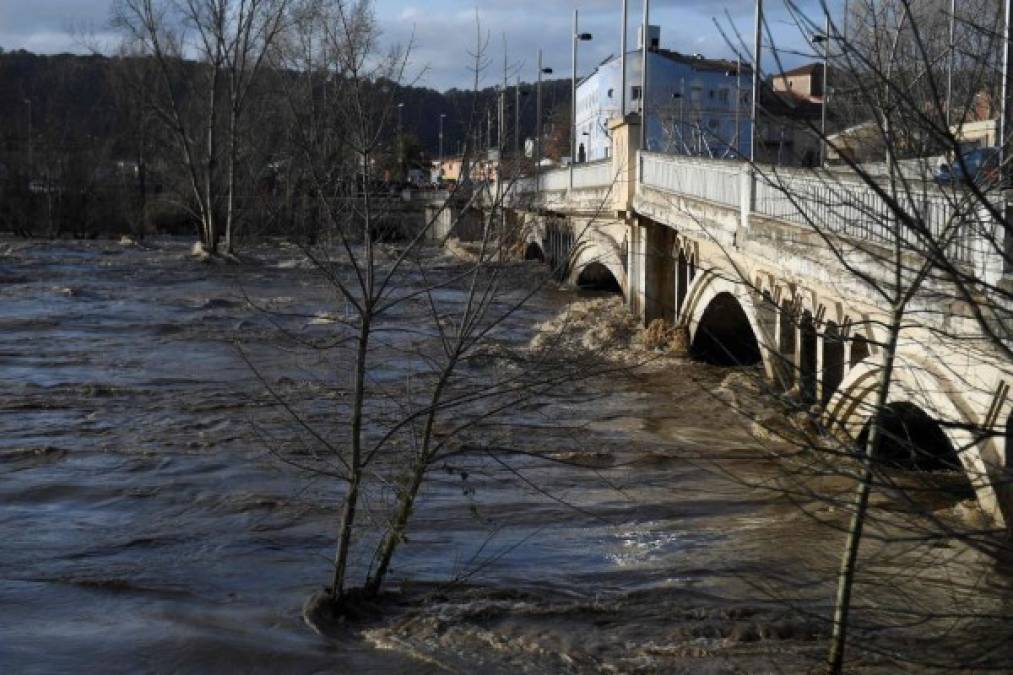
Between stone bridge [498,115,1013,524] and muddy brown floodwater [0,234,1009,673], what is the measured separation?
77 cm

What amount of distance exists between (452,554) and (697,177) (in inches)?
376

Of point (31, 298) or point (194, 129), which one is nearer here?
point (31, 298)

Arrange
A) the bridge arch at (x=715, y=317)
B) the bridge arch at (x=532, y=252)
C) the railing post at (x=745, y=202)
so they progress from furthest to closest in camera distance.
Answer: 1. the bridge arch at (x=532, y=252)
2. the bridge arch at (x=715, y=317)
3. the railing post at (x=745, y=202)

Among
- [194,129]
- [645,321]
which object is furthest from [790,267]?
[194,129]

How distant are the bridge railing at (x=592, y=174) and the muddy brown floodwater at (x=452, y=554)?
32.8ft

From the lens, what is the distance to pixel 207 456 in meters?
14.4

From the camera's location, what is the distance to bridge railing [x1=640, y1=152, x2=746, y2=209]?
54.0 feet

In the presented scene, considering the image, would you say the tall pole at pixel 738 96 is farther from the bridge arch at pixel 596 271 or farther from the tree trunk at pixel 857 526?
the bridge arch at pixel 596 271

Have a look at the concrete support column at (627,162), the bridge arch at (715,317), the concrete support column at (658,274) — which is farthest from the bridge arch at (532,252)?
the bridge arch at (715,317)

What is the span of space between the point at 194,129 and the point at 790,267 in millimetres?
61113

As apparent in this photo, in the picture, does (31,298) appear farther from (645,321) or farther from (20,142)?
(20,142)

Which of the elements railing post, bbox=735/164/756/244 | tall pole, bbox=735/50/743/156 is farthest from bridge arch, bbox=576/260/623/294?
tall pole, bbox=735/50/743/156

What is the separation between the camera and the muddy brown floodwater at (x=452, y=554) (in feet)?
27.2

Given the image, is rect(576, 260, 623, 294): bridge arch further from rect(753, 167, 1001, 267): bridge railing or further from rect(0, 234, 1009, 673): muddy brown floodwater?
rect(753, 167, 1001, 267): bridge railing
